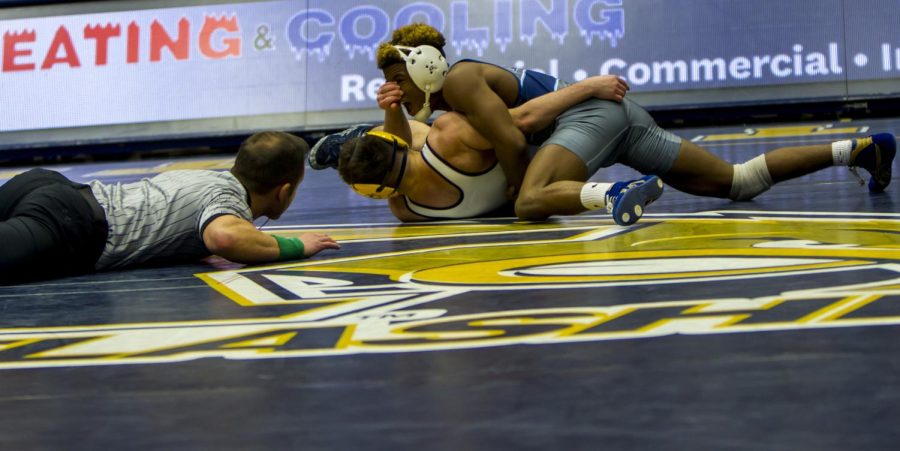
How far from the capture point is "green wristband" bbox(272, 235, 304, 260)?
3.78 meters

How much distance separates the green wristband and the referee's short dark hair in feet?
0.59

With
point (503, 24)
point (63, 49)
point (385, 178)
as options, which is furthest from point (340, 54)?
point (385, 178)

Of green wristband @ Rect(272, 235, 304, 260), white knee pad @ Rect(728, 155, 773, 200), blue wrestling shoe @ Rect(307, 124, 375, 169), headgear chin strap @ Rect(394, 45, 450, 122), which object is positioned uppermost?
headgear chin strap @ Rect(394, 45, 450, 122)

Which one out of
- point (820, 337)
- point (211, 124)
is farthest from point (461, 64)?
point (211, 124)

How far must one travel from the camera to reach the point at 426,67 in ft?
15.7

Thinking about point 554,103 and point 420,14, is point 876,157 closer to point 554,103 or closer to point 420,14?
point 554,103

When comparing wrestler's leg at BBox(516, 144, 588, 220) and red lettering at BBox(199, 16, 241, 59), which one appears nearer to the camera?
wrestler's leg at BBox(516, 144, 588, 220)

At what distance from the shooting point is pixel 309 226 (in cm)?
522

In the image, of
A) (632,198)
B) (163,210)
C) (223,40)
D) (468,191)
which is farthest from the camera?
(223,40)

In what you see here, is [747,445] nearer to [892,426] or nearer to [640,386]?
[892,426]

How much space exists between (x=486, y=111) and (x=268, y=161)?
3.78 feet

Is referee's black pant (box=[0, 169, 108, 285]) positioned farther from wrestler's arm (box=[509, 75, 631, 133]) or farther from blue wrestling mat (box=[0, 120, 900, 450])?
wrestler's arm (box=[509, 75, 631, 133])

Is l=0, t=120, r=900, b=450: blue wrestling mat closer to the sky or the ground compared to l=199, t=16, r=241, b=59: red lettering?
closer to the ground

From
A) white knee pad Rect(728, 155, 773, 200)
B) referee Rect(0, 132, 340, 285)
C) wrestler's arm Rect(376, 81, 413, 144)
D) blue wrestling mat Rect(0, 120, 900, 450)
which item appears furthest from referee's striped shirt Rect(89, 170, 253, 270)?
white knee pad Rect(728, 155, 773, 200)
